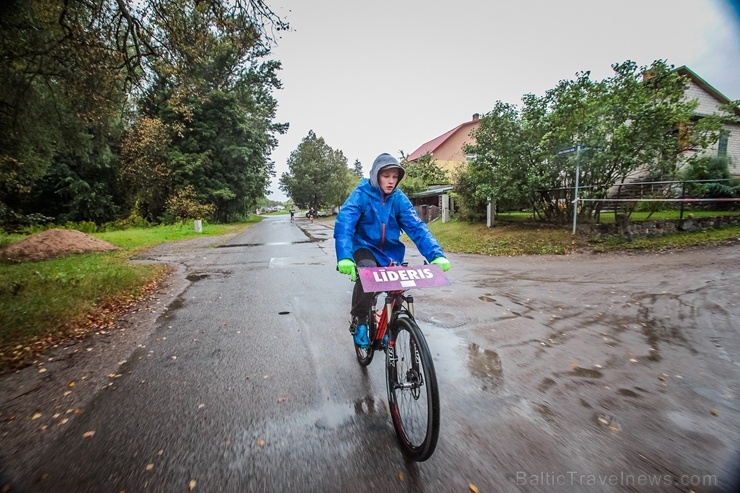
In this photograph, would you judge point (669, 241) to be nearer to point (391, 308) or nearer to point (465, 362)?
point (465, 362)

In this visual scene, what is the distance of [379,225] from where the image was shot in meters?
3.07

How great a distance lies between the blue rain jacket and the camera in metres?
2.95

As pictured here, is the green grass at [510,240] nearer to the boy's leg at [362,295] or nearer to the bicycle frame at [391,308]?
the boy's leg at [362,295]

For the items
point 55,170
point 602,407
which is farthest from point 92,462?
point 55,170

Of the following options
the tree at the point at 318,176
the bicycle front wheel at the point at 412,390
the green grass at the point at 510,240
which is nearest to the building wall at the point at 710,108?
the green grass at the point at 510,240

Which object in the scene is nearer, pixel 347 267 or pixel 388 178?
pixel 347 267

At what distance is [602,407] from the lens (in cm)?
275

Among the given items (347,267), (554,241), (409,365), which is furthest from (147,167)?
(409,365)

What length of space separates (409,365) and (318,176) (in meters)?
55.8

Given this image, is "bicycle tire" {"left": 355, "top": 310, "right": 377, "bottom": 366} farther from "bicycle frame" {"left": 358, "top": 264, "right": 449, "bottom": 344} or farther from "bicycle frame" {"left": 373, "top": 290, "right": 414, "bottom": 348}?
"bicycle frame" {"left": 358, "top": 264, "right": 449, "bottom": 344}

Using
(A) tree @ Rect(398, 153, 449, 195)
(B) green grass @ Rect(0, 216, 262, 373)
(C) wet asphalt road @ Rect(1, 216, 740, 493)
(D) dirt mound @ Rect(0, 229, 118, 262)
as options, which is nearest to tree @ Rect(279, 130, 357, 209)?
(A) tree @ Rect(398, 153, 449, 195)

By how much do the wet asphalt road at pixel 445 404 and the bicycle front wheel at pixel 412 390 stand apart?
0.14 meters

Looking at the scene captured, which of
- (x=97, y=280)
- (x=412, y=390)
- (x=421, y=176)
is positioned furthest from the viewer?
(x=421, y=176)

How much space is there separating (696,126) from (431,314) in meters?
12.5
